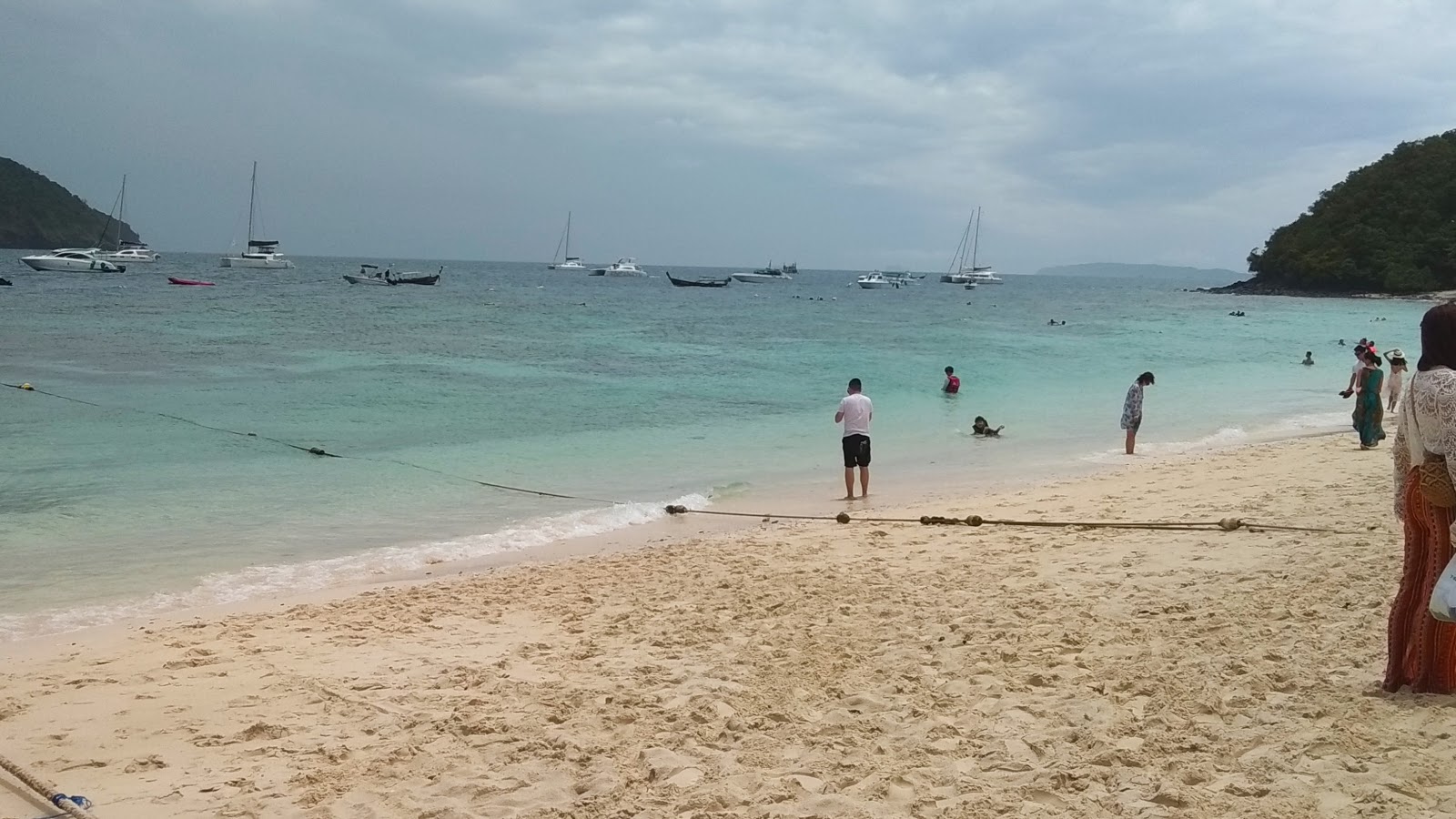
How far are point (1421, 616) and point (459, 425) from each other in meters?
15.8

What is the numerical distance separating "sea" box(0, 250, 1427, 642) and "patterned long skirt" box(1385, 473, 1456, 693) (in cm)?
732

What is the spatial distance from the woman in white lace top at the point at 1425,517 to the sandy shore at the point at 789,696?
0.19m

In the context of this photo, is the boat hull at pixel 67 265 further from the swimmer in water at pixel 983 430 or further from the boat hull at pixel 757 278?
the swimmer in water at pixel 983 430

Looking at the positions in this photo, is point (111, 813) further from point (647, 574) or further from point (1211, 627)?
point (1211, 627)

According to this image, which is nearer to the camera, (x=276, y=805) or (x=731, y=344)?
(x=276, y=805)

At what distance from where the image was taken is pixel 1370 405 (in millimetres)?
13664

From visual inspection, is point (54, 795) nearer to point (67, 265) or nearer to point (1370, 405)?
point (1370, 405)

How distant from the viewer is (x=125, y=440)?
49.4 ft

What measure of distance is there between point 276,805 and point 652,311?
57930 mm

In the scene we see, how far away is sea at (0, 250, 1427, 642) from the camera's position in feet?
31.7

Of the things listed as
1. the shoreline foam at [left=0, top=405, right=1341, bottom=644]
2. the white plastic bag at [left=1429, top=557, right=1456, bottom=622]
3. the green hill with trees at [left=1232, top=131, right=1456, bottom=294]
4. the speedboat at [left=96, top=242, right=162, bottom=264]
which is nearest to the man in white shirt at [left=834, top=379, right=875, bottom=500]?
the shoreline foam at [left=0, top=405, right=1341, bottom=644]

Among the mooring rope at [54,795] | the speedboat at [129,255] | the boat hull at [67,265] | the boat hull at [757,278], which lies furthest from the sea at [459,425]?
the boat hull at [757,278]

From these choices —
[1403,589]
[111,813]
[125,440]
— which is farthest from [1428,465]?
[125,440]

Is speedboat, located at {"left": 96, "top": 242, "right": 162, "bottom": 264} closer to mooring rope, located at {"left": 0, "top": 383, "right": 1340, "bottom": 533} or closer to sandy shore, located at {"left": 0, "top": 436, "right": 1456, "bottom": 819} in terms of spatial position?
mooring rope, located at {"left": 0, "top": 383, "right": 1340, "bottom": 533}
